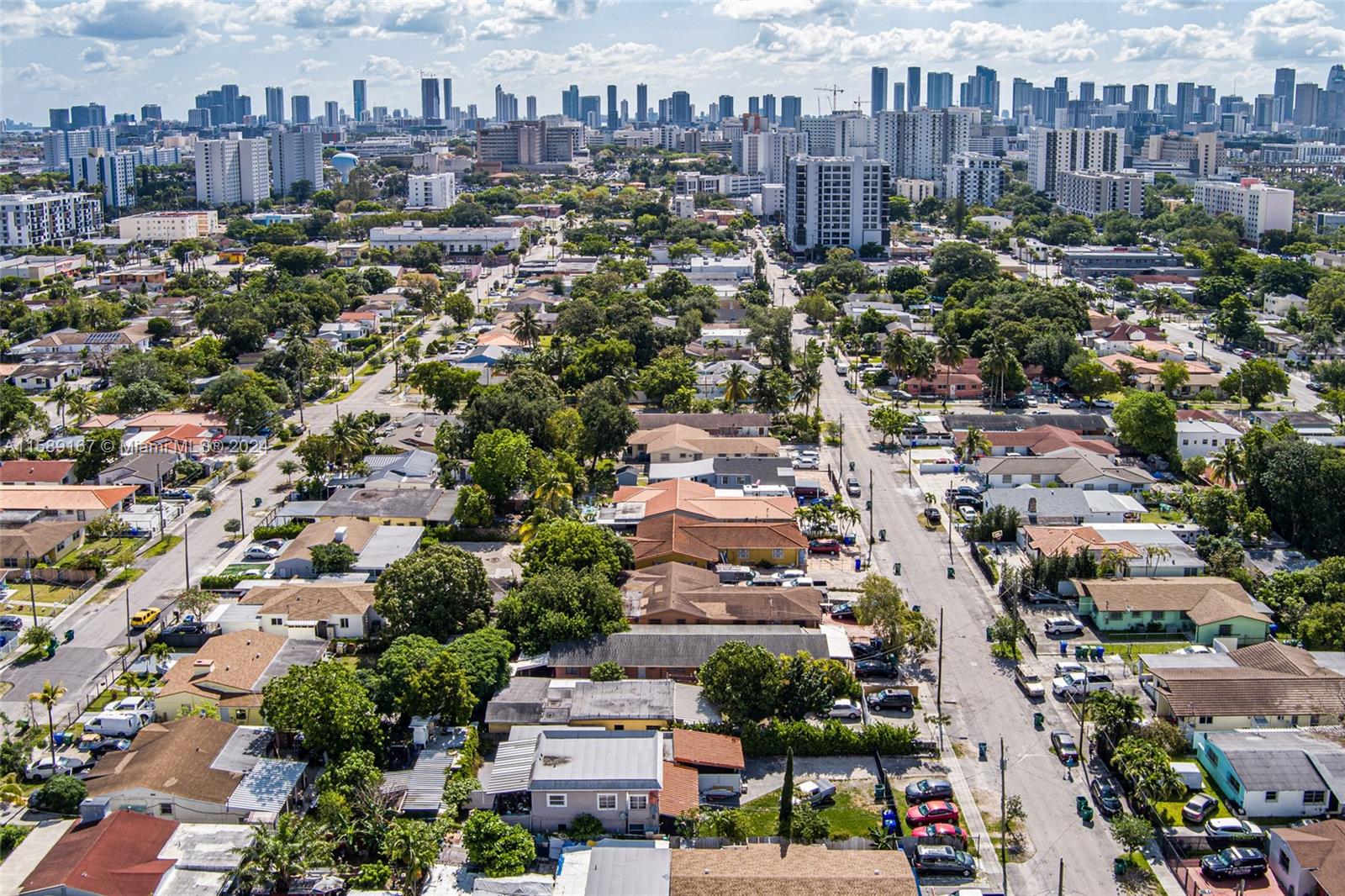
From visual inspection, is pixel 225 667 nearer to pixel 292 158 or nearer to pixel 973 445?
pixel 973 445

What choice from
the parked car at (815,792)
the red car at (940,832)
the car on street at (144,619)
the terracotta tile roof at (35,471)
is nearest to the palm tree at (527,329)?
the terracotta tile roof at (35,471)

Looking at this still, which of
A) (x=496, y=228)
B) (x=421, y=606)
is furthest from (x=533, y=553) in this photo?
(x=496, y=228)

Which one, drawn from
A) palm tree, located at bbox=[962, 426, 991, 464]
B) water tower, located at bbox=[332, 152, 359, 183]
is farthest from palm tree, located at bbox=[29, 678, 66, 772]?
water tower, located at bbox=[332, 152, 359, 183]

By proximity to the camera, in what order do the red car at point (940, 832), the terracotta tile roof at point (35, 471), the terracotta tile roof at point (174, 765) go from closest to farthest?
the red car at point (940, 832) → the terracotta tile roof at point (174, 765) → the terracotta tile roof at point (35, 471)

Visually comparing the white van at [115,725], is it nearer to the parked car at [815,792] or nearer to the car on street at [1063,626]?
the parked car at [815,792]

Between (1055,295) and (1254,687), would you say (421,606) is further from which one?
(1055,295)
